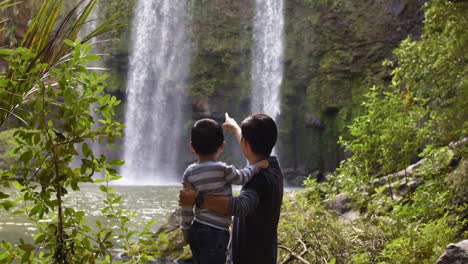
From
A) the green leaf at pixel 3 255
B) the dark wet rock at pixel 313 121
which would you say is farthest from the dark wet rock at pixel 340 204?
the dark wet rock at pixel 313 121

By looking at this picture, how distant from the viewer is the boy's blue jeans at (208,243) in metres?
2.54

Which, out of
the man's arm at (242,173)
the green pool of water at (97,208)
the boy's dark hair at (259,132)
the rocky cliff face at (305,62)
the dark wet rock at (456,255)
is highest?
the rocky cliff face at (305,62)

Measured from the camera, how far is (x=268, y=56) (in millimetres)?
30031

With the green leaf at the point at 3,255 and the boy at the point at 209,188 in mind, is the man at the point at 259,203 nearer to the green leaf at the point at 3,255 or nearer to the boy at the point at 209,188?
the boy at the point at 209,188

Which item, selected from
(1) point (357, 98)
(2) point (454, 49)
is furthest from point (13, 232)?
(1) point (357, 98)

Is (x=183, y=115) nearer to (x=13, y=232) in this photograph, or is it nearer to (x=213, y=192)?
(x=13, y=232)

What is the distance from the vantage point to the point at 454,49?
20.2 feet

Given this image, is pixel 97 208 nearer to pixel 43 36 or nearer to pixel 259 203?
pixel 259 203

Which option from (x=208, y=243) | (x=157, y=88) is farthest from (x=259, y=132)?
(x=157, y=88)

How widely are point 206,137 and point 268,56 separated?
27.8 m

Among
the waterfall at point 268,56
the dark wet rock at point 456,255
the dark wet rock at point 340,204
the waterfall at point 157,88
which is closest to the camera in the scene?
the dark wet rock at point 456,255

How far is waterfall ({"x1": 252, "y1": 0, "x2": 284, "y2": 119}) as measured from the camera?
96.4 ft

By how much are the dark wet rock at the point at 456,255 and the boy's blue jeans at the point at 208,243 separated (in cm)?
164

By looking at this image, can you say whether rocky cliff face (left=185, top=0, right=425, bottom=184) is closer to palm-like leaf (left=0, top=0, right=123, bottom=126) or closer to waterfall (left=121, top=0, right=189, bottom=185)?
waterfall (left=121, top=0, right=189, bottom=185)
